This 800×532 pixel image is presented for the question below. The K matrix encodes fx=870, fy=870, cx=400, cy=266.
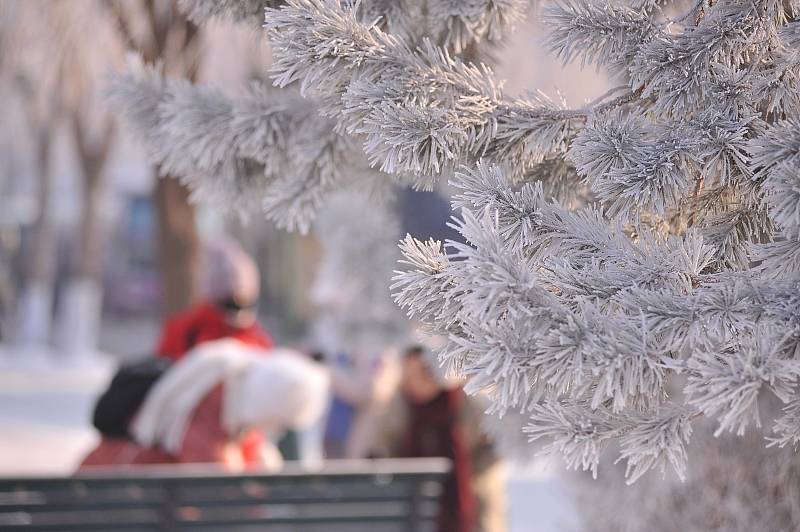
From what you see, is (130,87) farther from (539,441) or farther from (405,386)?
(405,386)

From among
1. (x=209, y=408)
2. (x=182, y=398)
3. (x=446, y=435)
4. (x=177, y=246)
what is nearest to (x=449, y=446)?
(x=446, y=435)

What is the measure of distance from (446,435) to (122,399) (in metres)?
1.51

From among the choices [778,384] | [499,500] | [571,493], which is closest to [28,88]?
[499,500]

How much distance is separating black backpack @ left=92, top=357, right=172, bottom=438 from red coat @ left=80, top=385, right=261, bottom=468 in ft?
0.19

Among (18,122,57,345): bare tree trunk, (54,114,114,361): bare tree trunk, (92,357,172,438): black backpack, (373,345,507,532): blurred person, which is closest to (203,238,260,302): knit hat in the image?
(373,345,507,532): blurred person

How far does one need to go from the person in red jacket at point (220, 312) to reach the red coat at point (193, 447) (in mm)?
1266

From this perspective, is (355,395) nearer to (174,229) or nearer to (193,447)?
(174,229)

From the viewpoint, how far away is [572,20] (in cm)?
138

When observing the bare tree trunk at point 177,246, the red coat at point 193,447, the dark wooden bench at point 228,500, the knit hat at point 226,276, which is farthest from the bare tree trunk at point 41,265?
the dark wooden bench at point 228,500

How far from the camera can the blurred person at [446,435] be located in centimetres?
396

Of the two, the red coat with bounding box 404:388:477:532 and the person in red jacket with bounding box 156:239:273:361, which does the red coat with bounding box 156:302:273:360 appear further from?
the red coat with bounding box 404:388:477:532

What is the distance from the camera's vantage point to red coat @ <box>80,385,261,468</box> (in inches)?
128

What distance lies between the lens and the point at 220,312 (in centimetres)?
474

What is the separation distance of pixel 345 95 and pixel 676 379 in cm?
168
